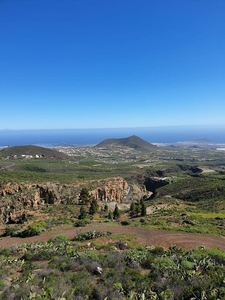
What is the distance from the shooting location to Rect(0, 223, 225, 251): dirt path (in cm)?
1669

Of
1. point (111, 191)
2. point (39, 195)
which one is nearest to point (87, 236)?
point (39, 195)

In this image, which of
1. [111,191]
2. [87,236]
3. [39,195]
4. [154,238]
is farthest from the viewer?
[111,191]

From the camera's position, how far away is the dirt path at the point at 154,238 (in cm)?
1669

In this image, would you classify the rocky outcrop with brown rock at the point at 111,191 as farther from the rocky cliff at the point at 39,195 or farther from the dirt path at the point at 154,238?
the dirt path at the point at 154,238

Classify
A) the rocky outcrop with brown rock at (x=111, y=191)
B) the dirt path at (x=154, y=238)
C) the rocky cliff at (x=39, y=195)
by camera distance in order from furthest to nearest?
the rocky outcrop with brown rock at (x=111, y=191)
the rocky cliff at (x=39, y=195)
the dirt path at (x=154, y=238)

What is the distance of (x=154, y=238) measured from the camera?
17.8m

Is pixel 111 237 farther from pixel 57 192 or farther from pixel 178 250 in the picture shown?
pixel 57 192

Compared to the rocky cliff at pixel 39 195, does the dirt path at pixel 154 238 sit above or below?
above

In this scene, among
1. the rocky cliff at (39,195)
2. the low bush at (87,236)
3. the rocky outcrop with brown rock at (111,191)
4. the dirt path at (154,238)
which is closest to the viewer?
the dirt path at (154,238)

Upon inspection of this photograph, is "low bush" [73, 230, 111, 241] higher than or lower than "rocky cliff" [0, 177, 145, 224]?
higher

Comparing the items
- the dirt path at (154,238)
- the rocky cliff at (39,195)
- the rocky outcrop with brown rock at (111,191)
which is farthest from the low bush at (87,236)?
the rocky outcrop with brown rock at (111,191)

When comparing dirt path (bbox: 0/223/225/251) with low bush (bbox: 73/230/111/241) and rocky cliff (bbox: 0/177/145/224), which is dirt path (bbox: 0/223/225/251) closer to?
low bush (bbox: 73/230/111/241)

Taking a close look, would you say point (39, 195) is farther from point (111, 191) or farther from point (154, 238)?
point (154, 238)

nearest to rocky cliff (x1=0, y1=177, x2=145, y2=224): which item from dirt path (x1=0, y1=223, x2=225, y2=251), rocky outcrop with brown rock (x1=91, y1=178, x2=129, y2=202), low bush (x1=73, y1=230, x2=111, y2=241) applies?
rocky outcrop with brown rock (x1=91, y1=178, x2=129, y2=202)
